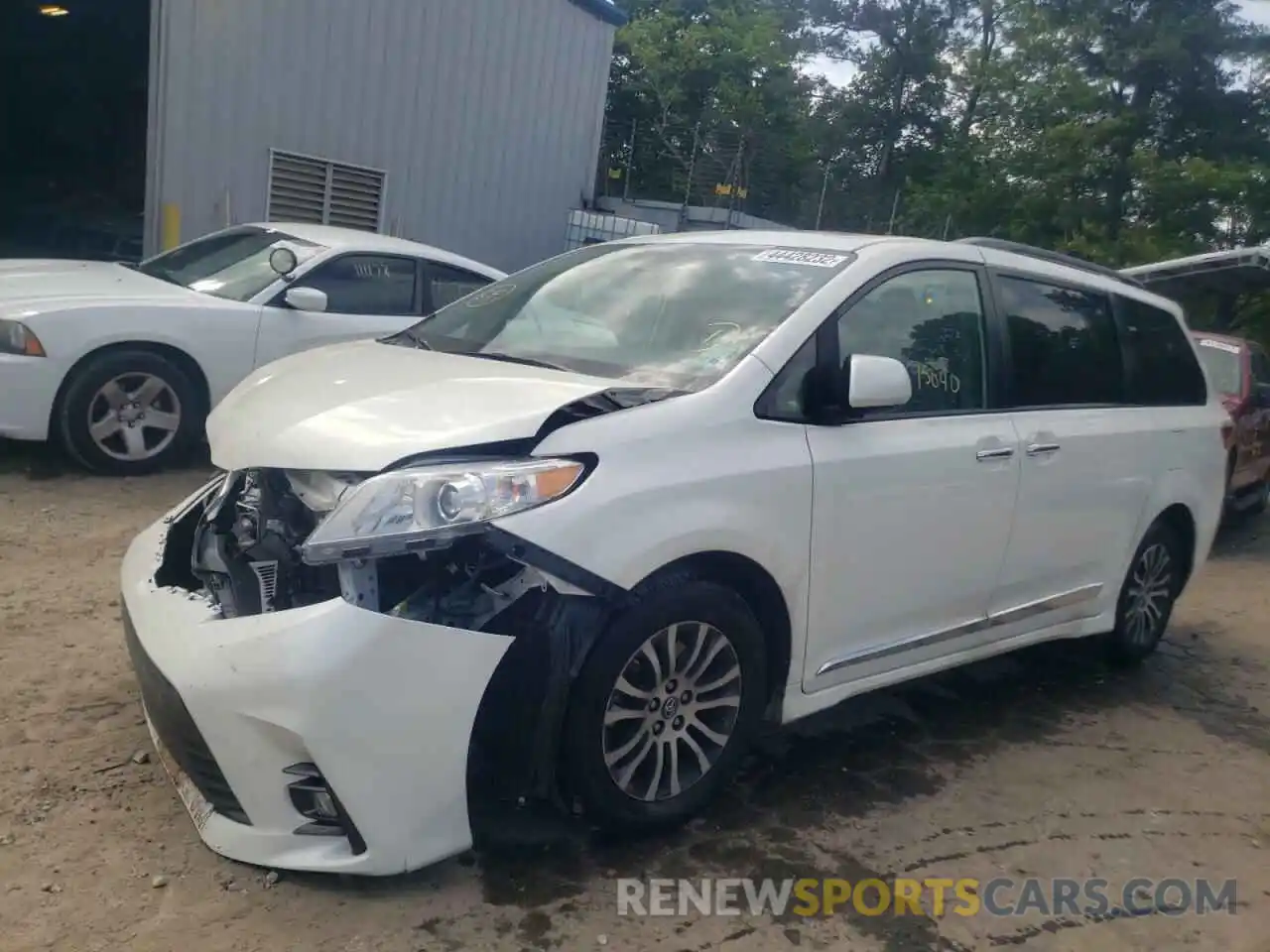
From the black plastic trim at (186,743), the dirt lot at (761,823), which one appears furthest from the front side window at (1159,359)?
the black plastic trim at (186,743)

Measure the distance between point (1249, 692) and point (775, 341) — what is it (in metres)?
3.51

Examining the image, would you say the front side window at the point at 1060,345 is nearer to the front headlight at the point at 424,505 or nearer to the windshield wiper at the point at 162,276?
the front headlight at the point at 424,505

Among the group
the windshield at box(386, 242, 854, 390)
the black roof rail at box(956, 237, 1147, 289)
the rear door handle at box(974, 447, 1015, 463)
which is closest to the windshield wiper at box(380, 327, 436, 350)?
the windshield at box(386, 242, 854, 390)

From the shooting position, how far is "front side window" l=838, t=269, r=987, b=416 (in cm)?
369

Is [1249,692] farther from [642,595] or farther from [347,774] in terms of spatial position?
[347,774]

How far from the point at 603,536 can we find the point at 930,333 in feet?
5.48

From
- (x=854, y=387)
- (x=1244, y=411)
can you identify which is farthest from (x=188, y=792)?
(x=1244, y=411)

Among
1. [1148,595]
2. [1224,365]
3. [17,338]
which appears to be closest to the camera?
[1148,595]

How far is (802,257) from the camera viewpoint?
3.80 m

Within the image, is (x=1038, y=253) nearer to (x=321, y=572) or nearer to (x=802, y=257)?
(x=802, y=257)

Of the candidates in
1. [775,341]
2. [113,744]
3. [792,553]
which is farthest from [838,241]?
[113,744]

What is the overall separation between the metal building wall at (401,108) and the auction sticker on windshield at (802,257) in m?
8.49

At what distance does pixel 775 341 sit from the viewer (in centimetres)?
340

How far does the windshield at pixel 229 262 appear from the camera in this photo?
22.3 ft
